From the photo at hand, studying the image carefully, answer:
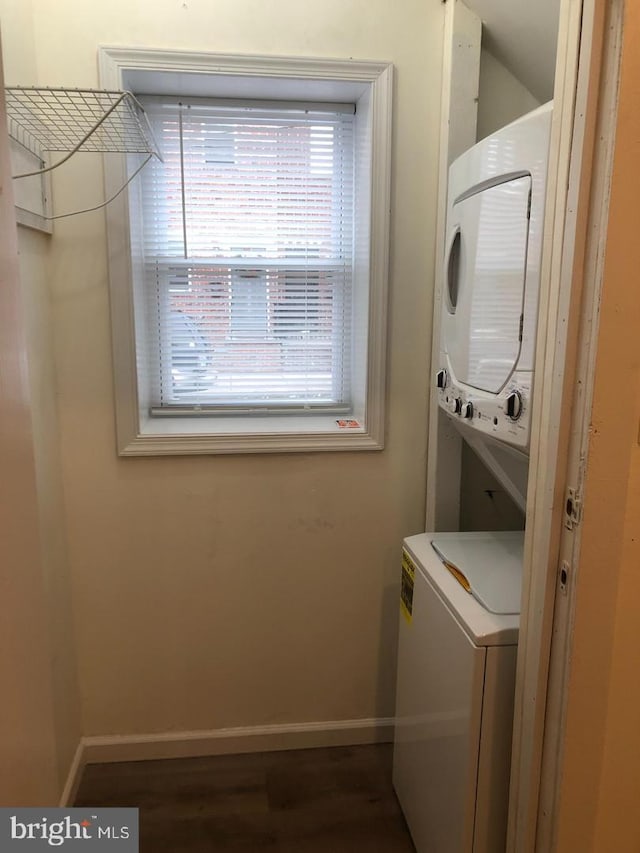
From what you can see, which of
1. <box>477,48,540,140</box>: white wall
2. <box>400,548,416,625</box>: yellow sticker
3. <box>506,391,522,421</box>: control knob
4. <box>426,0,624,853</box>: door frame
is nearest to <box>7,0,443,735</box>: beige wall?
<box>477,48,540,140</box>: white wall

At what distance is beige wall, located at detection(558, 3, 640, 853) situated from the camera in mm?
981

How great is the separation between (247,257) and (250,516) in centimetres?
86

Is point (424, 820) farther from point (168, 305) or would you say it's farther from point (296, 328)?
point (168, 305)

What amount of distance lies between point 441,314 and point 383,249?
278mm

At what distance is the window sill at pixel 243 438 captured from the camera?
1.97m

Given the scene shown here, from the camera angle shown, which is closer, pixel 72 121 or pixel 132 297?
pixel 72 121

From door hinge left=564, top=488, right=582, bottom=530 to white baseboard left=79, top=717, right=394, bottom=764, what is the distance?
56.3 inches

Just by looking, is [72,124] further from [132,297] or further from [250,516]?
[250,516]

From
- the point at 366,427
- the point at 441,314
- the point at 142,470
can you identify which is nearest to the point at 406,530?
the point at 366,427

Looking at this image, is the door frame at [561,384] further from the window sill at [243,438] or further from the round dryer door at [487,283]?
the window sill at [243,438]

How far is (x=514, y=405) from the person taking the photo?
1291 mm

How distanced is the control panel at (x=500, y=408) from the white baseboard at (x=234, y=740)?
122 cm

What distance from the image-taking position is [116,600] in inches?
80.7

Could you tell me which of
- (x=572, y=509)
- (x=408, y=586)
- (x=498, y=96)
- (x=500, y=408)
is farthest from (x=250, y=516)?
(x=498, y=96)
